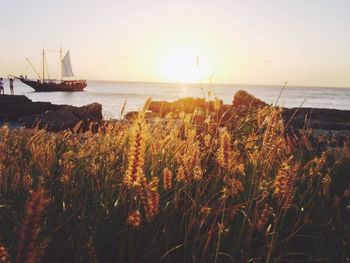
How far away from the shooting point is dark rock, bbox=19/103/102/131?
62.8 feet

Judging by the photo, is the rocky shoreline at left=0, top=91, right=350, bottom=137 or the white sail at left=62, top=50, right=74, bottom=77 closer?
the rocky shoreline at left=0, top=91, right=350, bottom=137

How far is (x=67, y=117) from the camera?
66.5 ft

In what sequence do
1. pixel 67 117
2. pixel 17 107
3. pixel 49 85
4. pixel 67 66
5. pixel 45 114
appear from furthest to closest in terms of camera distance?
pixel 67 66 < pixel 49 85 < pixel 17 107 < pixel 45 114 < pixel 67 117

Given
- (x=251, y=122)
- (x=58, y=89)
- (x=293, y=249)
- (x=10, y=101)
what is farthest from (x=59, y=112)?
(x=58, y=89)

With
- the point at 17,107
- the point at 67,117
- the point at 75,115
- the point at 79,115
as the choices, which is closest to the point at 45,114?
the point at 67,117

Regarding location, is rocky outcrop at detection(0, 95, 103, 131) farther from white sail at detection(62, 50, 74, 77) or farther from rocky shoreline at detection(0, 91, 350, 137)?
white sail at detection(62, 50, 74, 77)

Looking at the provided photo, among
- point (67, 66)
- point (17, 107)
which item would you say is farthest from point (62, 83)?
point (17, 107)

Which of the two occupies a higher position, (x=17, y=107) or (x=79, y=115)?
(x=79, y=115)

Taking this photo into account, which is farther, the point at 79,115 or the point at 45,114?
the point at 79,115

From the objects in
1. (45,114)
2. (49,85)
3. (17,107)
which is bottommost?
(49,85)

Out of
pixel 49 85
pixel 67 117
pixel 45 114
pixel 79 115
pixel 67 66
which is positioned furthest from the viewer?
pixel 67 66

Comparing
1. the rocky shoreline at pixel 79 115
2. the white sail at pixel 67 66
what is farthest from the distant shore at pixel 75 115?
the white sail at pixel 67 66

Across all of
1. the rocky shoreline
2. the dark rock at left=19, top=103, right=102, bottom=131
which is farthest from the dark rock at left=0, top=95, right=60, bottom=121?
the dark rock at left=19, top=103, right=102, bottom=131

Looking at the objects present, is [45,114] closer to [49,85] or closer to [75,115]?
[75,115]
